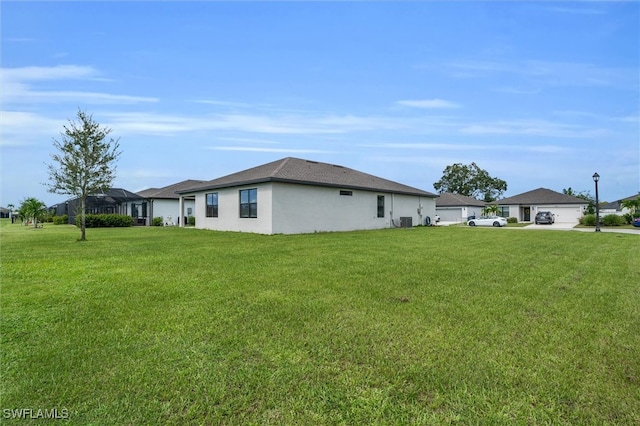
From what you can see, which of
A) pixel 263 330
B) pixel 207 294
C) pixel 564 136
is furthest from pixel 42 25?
pixel 564 136

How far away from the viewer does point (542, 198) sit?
44281 mm

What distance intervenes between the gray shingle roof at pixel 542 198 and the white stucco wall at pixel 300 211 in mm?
30393

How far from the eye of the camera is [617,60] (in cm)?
1448

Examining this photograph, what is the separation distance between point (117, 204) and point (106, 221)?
782 centimetres

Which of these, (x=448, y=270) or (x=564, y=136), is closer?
(x=448, y=270)

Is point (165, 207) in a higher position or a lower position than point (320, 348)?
higher

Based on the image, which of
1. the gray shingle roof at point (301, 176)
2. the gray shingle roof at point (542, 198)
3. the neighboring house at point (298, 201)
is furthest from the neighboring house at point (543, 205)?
the neighboring house at point (298, 201)

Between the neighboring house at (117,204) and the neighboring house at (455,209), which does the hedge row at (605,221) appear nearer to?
the neighboring house at (455,209)

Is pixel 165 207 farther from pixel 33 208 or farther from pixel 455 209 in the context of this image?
pixel 455 209

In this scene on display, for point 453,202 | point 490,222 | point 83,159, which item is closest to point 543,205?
point 453,202

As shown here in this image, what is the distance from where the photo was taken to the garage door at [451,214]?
4721cm

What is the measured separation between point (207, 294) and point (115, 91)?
13297 millimetres

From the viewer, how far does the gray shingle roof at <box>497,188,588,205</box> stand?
4186 cm

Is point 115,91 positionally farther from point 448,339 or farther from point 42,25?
point 448,339
